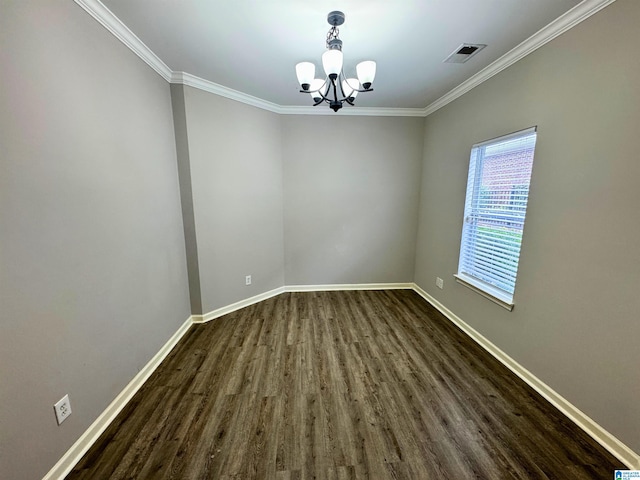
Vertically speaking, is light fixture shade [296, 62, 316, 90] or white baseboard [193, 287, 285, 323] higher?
light fixture shade [296, 62, 316, 90]

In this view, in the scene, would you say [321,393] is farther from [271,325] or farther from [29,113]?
[29,113]

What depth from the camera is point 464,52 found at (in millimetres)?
2137

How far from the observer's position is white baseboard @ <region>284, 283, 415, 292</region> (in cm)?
403

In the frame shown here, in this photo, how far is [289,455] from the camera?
148 cm

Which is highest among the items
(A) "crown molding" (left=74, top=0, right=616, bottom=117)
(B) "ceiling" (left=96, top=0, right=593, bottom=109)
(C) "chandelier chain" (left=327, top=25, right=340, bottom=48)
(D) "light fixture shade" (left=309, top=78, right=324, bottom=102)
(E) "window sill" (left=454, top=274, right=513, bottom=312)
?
(B) "ceiling" (left=96, top=0, right=593, bottom=109)

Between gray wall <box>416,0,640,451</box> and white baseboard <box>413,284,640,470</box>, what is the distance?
0.16 feet

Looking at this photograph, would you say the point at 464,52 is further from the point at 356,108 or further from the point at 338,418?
the point at 338,418

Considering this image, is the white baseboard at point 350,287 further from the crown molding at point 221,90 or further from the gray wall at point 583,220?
the crown molding at point 221,90

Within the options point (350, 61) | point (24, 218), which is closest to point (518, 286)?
point (350, 61)

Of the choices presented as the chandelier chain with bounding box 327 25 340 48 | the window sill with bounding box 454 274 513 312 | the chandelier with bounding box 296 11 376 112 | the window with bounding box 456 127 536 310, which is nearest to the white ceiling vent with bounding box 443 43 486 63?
the window with bounding box 456 127 536 310

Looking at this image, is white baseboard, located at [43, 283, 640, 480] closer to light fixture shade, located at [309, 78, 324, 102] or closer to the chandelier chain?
light fixture shade, located at [309, 78, 324, 102]

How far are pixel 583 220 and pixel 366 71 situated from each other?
5.63 ft

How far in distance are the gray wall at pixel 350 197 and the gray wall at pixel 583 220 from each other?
1.50 meters

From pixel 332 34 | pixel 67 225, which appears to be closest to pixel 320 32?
pixel 332 34
